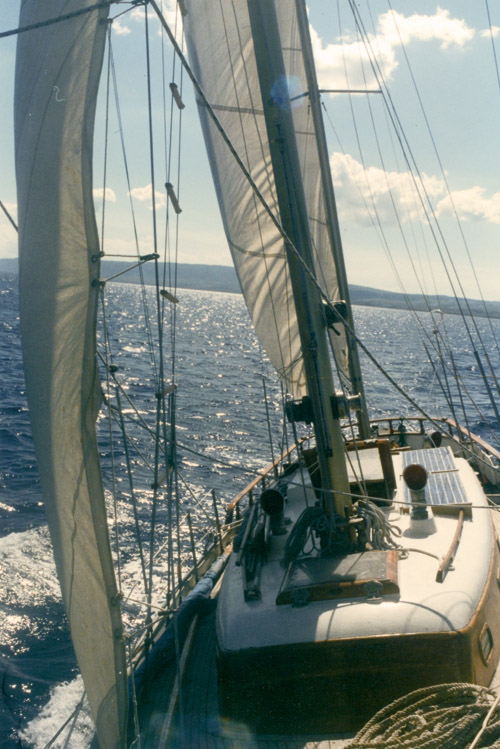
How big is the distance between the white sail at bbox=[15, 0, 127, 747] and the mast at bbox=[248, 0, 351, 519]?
2.42 metres

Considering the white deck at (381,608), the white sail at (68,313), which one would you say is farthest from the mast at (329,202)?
the white sail at (68,313)

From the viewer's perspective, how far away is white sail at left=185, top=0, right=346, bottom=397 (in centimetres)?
920

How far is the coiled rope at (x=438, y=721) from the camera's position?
4.49 m

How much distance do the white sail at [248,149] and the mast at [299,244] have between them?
232 cm

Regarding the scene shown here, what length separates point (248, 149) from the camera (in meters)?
9.72

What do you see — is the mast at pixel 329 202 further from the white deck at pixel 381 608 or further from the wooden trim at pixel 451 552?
the white deck at pixel 381 608

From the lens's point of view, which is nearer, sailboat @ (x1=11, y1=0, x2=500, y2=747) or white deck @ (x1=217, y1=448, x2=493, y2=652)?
sailboat @ (x1=11, y1=0, x2=500, y2=747)

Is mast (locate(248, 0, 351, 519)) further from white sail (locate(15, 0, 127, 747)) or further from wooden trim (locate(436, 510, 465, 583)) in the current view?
white sail (locate(15, 0, 127, 747))

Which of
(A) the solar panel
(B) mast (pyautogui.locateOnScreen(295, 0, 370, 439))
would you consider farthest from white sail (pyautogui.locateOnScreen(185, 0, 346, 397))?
(A) the solar panel

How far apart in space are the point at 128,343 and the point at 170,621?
57044 millimetres

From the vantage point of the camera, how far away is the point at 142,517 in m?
16.8

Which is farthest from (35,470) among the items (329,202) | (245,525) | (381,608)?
A: (381,608)

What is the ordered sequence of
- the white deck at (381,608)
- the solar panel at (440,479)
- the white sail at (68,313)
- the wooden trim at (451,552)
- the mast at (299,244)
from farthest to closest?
the solar panel at (440,479), the mast at (299,244), the wooden trim at (451,552), the white deck at (381,608), the white sail at (68,313)

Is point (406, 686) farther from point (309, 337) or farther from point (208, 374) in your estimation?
point (208, 374)
